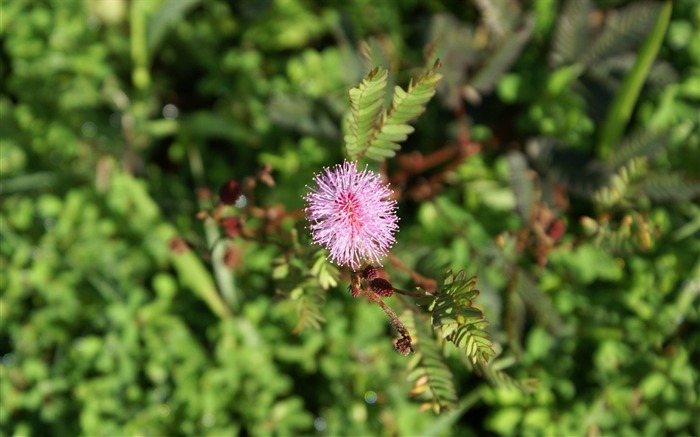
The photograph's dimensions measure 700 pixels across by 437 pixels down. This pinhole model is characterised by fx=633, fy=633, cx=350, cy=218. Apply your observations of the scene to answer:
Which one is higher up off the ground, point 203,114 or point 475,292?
point 203,114

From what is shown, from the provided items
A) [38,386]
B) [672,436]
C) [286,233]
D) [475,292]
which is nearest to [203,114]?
[286,233]

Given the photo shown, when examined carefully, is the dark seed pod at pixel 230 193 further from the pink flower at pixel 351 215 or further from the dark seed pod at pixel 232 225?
the pink flower at pixel 351 215

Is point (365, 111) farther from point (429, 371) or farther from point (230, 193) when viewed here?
point (429, 371)

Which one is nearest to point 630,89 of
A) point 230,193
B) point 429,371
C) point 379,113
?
point 379,113

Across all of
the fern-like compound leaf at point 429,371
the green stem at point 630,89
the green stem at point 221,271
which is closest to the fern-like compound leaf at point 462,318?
the fern-like compound leaf at point 429,371

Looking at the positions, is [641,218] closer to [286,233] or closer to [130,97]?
[286,233]

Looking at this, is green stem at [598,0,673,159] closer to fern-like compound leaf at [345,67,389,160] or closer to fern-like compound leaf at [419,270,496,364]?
fern-like compound leaf at [345,67,389,160]

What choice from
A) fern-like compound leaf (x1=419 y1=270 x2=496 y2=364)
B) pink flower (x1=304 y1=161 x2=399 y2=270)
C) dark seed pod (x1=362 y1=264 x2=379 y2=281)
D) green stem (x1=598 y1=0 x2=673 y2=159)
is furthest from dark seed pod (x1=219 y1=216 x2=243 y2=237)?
green stem (x1=598 y1=0 x2=673 y2=159)
